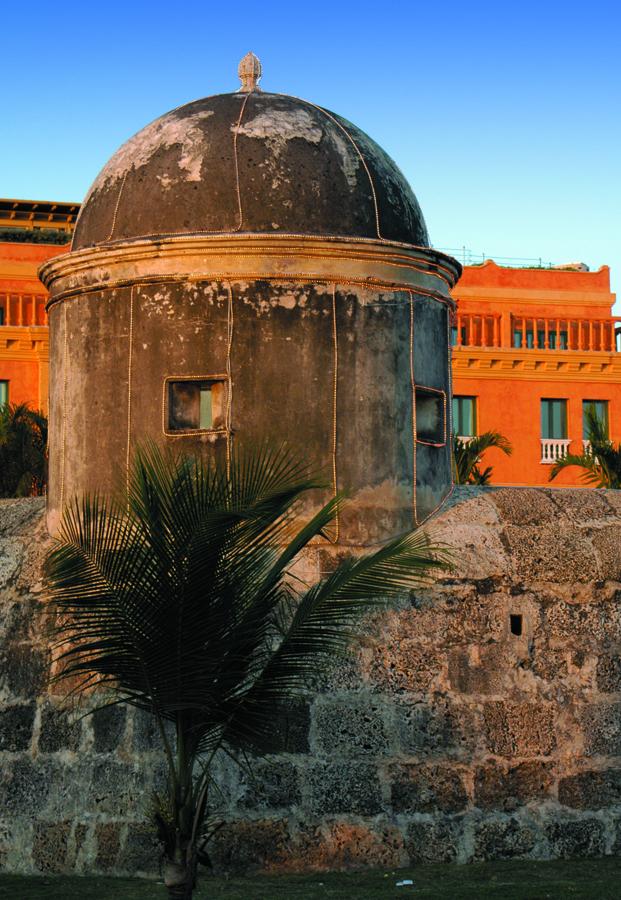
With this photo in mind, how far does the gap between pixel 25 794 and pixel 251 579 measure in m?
3.46

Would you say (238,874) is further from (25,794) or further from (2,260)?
(2,260)

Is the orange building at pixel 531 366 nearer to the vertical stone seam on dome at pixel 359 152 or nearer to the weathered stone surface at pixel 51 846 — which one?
the vertical stone seam on dome at pixel 359 152

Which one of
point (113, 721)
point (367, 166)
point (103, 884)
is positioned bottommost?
point (103, 884)

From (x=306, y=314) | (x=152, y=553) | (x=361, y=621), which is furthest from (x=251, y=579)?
(x=306, y=314)

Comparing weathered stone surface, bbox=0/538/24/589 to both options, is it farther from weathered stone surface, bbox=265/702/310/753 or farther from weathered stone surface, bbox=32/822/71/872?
weathered stone surface, bbox=265/702/310/753

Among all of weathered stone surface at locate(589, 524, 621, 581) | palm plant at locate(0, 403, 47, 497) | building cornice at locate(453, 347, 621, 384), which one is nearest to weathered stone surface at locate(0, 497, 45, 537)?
weathered stone surface at locate(589, 524, 621, 581)

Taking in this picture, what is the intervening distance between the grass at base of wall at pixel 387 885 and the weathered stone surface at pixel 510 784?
1.48 ft

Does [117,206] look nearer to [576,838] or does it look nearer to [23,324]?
[576,838]

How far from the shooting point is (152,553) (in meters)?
8.57

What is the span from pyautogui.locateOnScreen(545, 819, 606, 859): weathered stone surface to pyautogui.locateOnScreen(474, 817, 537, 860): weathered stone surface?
17 centimetres

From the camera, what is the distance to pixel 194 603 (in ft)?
28.0

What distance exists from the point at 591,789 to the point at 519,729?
2.38ft

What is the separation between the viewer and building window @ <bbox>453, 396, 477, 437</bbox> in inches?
1543

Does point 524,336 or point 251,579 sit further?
point 524,336
